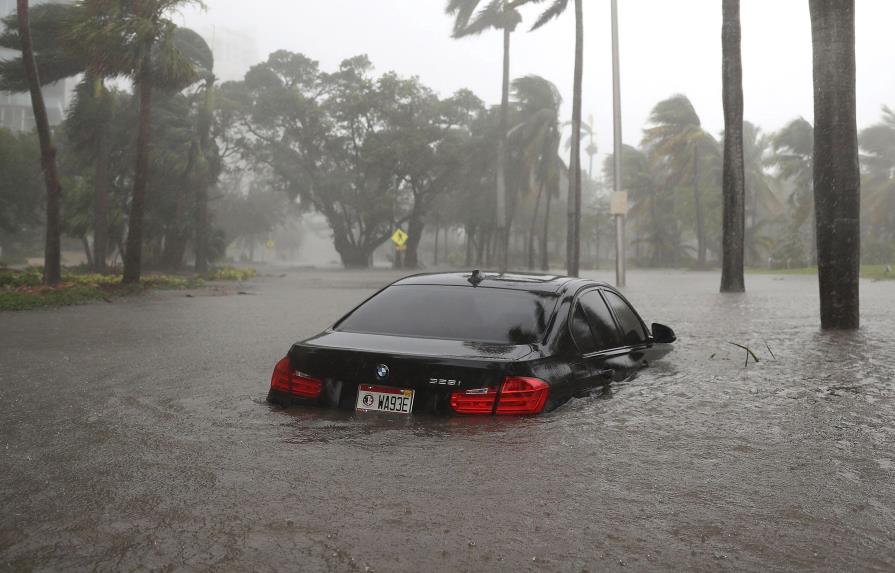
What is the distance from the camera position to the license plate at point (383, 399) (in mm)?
5430

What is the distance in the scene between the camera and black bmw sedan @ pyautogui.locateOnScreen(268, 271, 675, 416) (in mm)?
5344

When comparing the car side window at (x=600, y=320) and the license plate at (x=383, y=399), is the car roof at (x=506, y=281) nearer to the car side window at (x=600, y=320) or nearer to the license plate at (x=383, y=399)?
the car side window at (x=600, y=320)

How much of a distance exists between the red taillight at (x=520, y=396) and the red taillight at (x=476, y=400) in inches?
2.2

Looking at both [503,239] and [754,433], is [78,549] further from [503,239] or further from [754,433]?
[503,239]

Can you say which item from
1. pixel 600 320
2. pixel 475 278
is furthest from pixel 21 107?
A: pixel 600 320

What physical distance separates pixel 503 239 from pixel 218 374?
142ft

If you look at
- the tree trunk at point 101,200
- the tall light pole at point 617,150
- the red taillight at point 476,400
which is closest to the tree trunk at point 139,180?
the tree trunk at point 101,200

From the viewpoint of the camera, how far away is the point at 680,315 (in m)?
16.2

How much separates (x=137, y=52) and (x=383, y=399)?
71.5 ft

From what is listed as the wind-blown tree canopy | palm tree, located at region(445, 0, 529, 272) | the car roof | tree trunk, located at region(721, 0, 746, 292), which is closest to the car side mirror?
the car roof

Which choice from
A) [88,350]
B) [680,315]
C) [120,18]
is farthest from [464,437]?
[120,18]

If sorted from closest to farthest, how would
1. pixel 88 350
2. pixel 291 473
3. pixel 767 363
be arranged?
1. pixel 291 473
2. pixel 767 363
3. pixel 88 350

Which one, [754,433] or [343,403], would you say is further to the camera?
[754,433]

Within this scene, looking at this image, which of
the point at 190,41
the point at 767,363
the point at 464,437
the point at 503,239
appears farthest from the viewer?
the point at 503,239
